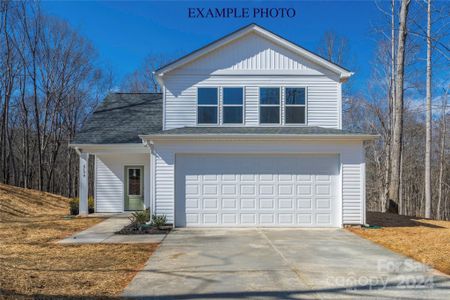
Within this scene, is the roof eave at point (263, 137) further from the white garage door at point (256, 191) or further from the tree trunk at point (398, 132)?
the tree trunk at point (398, 132)

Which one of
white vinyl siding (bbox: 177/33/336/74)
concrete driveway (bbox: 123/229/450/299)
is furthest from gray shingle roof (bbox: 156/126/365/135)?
concrete driveway (bbox: 123/229/450/299)

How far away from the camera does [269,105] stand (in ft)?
45.7

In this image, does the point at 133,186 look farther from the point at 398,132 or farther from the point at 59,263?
the point at 398,132

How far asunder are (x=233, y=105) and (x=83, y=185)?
734cm

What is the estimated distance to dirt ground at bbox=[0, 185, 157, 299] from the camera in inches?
234

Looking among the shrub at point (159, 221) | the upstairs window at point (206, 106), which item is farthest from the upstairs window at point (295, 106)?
the shrub at point (159, 221)

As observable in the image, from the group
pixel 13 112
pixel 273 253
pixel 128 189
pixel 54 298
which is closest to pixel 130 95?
pixel 128 189

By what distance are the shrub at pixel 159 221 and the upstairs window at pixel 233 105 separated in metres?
4.04

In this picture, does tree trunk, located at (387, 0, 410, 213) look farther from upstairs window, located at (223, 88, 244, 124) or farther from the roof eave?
upstairs window, located at (223, 88, 244, 124)

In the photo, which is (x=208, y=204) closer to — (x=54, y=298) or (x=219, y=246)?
Answer: (x=219, y=246)

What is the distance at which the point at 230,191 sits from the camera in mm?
12664

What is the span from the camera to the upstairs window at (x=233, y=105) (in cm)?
1382

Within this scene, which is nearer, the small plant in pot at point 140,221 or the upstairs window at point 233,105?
the small plant in pot at point 140,221

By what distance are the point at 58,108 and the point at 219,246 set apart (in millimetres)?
25780
